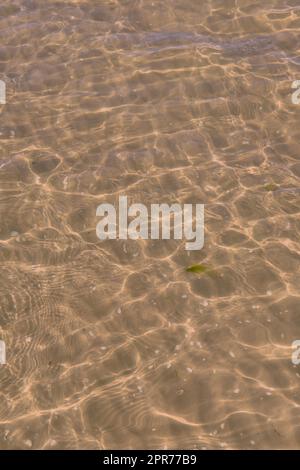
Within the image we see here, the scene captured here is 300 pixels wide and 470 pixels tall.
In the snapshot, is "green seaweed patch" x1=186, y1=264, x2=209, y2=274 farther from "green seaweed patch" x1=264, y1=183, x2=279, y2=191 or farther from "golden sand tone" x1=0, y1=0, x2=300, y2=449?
"green seaweed patch" x1=264, y1=183, x2=279, y2=191

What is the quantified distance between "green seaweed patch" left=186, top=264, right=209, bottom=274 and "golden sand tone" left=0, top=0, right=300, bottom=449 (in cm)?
3

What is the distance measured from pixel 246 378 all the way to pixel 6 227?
298 cm

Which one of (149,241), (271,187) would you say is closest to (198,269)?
(149,241)

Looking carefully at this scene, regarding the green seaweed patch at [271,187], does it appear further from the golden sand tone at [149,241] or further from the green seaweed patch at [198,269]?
the green seaweed patch at [198,269]

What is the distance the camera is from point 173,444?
14.3 ft

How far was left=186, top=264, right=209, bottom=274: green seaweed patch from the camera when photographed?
5.48m

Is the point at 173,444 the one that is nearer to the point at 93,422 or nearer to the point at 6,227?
the point at 93,422

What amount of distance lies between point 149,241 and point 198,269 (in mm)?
637

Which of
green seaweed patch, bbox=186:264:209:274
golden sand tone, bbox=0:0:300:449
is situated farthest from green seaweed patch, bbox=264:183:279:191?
green seaweed patch, bbox=186:264:209:274

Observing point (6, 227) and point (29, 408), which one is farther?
point (6, 227)

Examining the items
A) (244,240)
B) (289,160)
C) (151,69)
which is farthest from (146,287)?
(151,69)

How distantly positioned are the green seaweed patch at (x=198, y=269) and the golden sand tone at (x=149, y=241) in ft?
0.09

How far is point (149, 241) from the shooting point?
5801 mm

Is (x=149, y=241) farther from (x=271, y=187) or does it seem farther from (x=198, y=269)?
(x=271, y=187)
